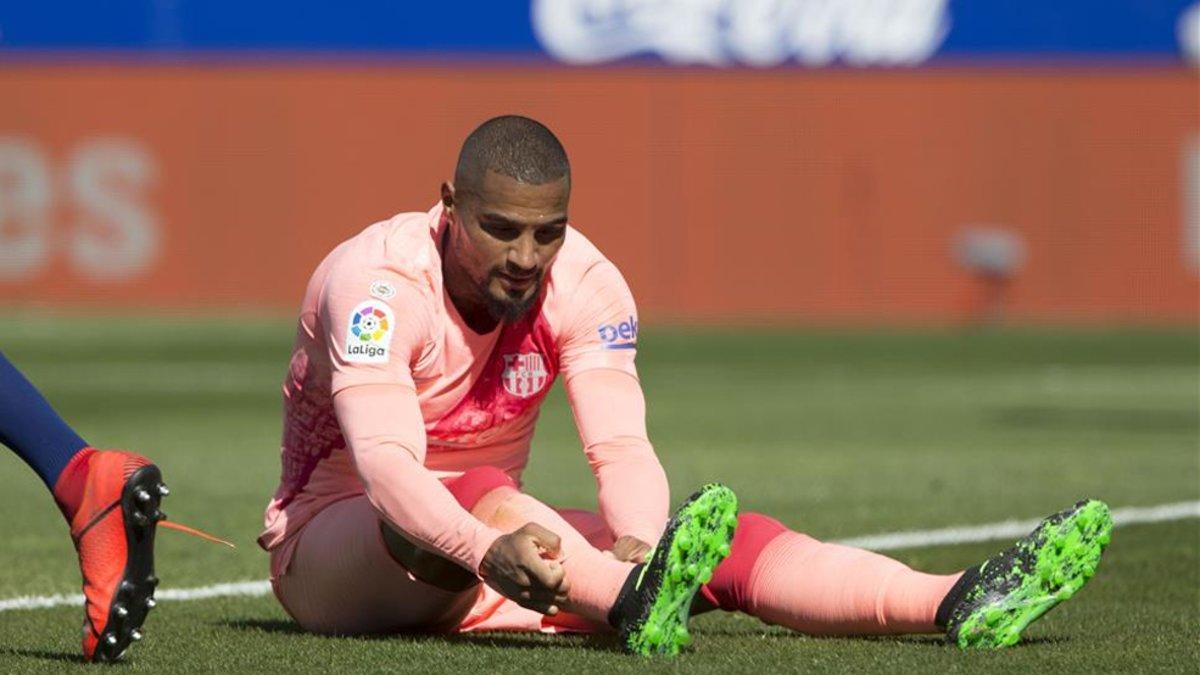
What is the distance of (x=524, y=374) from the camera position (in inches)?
229

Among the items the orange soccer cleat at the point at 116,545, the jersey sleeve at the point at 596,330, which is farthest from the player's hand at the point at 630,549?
the orange soccer cleat at the point at 116,545

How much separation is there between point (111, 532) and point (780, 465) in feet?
23.0

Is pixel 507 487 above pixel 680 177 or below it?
above

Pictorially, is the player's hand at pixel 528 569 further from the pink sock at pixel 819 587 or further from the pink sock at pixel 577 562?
the pink sock at pixel 819 587

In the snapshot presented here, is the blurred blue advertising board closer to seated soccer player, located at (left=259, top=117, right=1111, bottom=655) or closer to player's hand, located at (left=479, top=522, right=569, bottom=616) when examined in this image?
seated soccer player, located at (left=259, top=117, right=1111, bottom=655)

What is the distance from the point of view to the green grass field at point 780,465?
5512mm

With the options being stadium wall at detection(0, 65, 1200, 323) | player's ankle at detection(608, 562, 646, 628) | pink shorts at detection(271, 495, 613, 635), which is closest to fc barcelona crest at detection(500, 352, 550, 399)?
pink shorts at detection(271, 495, 613, 635)

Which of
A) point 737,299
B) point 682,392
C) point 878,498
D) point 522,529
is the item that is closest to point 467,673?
point 522,529

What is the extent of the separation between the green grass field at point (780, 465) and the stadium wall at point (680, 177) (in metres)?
6.51

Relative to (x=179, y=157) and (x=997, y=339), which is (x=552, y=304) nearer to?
(x=997, y=339)

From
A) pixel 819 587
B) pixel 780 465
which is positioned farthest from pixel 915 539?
pixel 780 465

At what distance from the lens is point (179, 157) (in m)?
34.5

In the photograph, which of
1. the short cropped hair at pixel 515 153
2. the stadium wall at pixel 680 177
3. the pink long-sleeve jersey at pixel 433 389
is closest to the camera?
the pink long-sleeve jersey at pixel 433 389

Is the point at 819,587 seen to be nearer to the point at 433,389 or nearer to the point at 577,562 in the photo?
the point at 577,562
